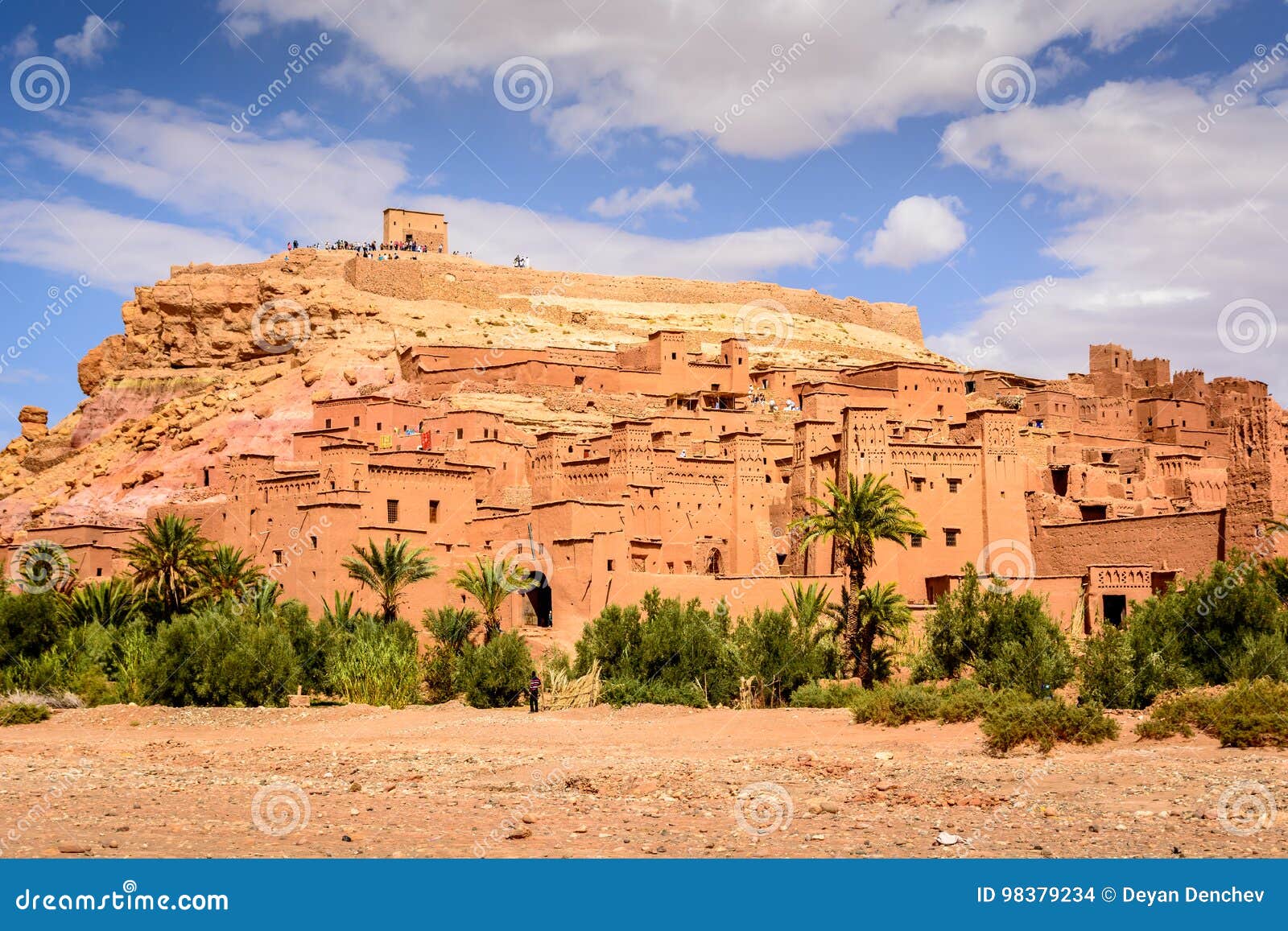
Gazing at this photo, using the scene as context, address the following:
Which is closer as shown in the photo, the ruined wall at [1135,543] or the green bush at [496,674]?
the green bush at [496,674]

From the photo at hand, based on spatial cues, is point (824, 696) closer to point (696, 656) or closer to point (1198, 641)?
point (696, 656)

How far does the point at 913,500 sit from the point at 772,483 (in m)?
5.10

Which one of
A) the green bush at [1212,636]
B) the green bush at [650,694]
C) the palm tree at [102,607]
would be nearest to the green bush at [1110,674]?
the green bush at [1212,636]

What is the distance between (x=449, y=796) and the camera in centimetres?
1850

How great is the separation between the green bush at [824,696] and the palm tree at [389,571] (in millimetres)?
11636

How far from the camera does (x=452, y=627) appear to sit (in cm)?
3472

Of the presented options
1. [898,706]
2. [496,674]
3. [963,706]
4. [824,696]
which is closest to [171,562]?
[496,674]

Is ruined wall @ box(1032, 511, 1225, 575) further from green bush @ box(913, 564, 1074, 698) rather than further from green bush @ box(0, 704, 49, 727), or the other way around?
green bush @ box(0, 704, 49, 727)

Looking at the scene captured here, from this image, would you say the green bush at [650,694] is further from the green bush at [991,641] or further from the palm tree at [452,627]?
the palm tree at [452,627]

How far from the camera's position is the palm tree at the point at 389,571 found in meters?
35.8

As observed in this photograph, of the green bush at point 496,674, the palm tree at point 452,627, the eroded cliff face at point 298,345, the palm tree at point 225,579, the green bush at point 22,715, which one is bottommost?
the green bush at point 22,715

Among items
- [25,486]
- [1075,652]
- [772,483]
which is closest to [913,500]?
[772,483]

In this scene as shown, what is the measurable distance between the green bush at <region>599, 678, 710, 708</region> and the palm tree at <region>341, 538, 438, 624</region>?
25.1ft

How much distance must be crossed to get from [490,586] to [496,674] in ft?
16.2
